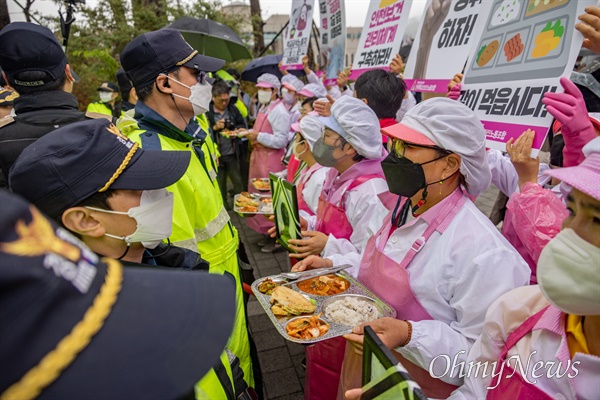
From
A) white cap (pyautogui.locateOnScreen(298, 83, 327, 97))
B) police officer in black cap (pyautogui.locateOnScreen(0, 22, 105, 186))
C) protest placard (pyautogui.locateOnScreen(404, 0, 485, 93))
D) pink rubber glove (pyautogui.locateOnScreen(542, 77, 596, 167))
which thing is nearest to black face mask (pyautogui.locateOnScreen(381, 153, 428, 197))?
pink rubber glove (pyautogui.locateOnScreen(542, 77, 596, 167))

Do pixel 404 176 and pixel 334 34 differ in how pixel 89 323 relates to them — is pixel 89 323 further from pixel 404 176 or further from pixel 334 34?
pixel 334 34

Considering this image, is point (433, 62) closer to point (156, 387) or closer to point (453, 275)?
point (453, 275)

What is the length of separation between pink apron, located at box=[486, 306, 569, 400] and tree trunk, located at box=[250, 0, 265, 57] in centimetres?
1526

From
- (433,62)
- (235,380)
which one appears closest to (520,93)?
(433,62)

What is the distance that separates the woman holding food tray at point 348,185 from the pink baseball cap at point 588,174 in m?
1.60

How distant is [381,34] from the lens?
423 cm

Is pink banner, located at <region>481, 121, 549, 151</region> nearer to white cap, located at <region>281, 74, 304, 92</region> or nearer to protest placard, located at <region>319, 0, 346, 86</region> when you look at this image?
protest placard, located at <region>319, 0, 346, 86</region>

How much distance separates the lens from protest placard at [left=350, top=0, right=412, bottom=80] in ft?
12.8

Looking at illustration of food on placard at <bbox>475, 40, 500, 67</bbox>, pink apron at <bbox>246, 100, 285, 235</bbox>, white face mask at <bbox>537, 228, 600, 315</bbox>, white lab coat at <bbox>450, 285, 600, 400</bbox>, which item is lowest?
pink apron at <bbox>246, 100, 285, 235</bbox>

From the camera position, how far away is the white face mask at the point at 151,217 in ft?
5.23

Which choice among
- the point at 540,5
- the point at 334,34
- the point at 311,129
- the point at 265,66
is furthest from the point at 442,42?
the point at 265,66

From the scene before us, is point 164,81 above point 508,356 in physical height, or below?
above

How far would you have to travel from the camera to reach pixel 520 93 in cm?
226

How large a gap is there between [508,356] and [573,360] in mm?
231
